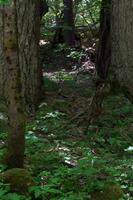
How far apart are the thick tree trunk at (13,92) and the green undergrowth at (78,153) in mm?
215

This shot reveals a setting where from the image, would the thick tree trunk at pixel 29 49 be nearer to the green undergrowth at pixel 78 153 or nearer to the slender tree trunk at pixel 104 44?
the green undergrowth at pixel 78 153

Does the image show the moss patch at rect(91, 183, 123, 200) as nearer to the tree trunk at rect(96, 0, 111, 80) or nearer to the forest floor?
the forest floor

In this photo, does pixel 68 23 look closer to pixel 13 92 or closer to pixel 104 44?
pixel 104 44

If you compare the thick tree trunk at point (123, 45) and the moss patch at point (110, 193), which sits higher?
the thick tree trunk at point (123, 45)

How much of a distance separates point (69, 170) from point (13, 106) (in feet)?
3.41

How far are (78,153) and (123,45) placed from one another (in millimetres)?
2787

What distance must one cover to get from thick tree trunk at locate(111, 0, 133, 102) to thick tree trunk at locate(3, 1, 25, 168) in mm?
3608

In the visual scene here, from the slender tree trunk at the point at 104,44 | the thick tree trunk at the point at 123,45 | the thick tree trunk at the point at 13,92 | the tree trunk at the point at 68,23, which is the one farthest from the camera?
the tree trunk at the point at 68,23

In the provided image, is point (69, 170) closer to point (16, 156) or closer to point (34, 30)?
point (16, 156)

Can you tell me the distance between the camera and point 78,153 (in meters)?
6.18

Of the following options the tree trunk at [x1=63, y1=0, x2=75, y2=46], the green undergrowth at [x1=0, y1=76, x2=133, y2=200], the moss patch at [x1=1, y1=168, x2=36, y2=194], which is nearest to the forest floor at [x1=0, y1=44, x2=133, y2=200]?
the green undergrowth at [x1=0, y1=76, x2=133, y2=200]

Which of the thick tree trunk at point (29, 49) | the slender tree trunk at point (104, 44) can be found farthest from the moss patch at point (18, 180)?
the slender tree trunk at point (104, 44)

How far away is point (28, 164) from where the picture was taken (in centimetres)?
545

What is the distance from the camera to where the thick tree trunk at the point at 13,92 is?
14.8 ft
